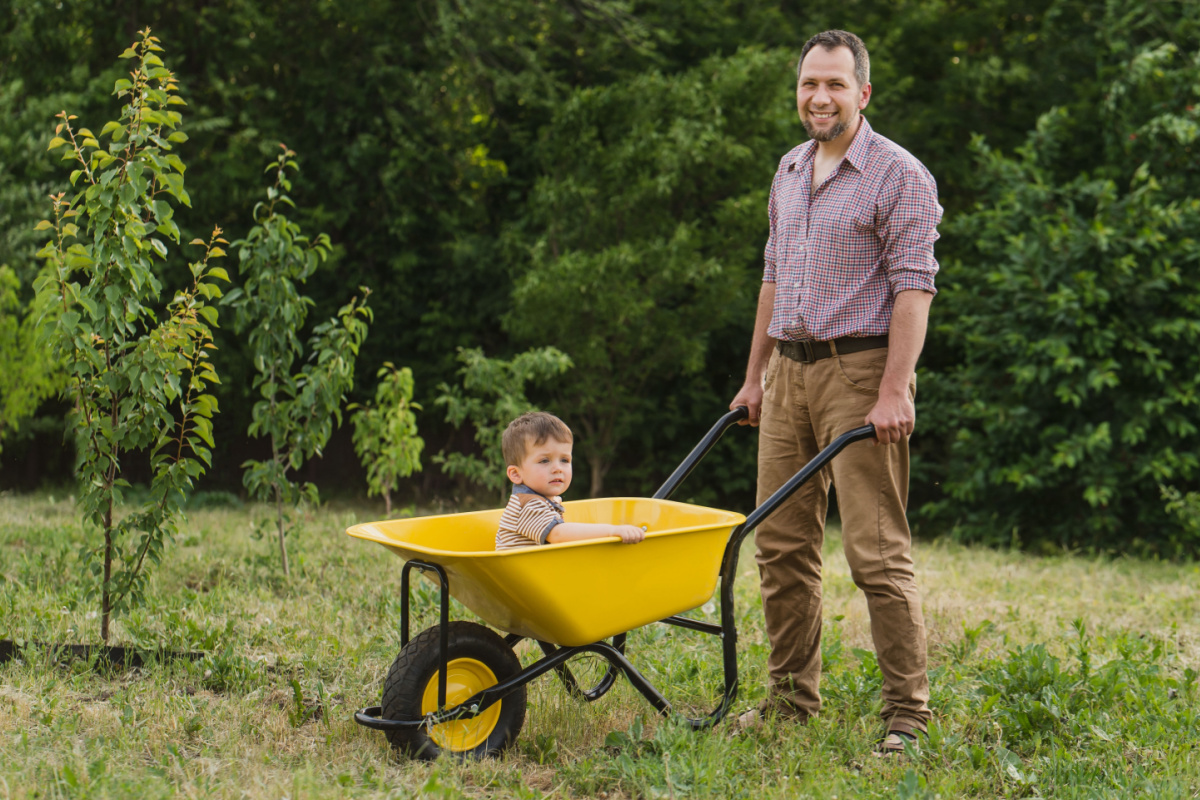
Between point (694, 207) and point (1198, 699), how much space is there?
622 centimetres

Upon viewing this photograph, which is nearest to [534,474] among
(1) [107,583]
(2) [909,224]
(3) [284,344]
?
(2) [909,224]

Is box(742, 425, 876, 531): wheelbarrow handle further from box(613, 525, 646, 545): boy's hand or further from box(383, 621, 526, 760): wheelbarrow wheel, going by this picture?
box(383, 621, 526, 760): wheelbarrow wheel

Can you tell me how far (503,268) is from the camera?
9.41 metres

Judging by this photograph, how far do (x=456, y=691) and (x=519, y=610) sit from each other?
0.33 meters

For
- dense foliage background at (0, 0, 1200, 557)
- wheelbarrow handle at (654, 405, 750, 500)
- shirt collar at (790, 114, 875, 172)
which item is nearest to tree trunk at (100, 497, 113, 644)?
wheelbarrow handle at (654, 405, 750, 500)

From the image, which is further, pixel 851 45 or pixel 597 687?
pixel 597 687

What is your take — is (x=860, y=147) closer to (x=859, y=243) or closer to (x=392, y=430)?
(x=859, y=243)

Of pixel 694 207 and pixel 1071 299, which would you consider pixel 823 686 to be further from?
pixel 694 207

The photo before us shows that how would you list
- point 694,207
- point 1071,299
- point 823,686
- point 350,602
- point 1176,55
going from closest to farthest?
point 823,686 → point 350,602 → point 1071,299 → point 1176,55 → point 694,207

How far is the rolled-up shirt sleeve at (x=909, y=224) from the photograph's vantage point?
9.09ft

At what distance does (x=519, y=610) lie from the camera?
252cm

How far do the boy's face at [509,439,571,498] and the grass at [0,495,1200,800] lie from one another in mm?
702

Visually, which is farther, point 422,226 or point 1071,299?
point 422,226

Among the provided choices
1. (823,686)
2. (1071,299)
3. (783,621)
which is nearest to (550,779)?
(783,621)
